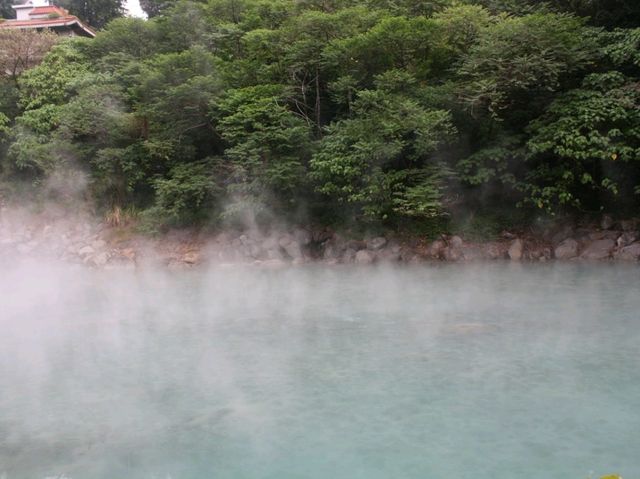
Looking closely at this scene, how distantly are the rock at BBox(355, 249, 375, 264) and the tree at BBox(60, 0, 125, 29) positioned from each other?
55.4ft

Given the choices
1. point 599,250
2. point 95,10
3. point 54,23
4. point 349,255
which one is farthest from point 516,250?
point 95,10

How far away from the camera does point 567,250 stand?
892 cm

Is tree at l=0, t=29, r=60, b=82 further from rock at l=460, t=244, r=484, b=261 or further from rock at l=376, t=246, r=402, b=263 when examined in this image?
rock at l=460, t=244, r=484, b=261

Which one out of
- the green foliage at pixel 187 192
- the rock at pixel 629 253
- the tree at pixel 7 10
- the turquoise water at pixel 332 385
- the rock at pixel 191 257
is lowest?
the turquoise water at pixel 332 385

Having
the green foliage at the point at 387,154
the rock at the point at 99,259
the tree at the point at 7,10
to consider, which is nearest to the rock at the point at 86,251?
the rock at the point at 99,259

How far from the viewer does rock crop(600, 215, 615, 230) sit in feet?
29.5

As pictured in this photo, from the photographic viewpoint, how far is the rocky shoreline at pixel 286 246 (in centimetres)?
894

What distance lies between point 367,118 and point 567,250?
3.59 m

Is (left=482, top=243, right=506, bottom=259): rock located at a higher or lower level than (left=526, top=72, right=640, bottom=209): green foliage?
lower

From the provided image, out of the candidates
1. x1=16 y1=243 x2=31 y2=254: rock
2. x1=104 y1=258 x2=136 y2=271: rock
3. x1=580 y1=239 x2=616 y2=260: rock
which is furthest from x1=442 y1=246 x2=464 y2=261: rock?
x1=16 y1=243 x2=31 y2=254: rock

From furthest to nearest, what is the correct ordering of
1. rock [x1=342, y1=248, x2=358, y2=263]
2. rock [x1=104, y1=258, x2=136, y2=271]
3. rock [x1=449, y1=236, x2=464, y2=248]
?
1. rock [x1=104, y1=258, x2=136, y2=271]
2. rock [x1=342, y1=248, x2=358, y2=263]
3. rock [x1=449, y1=236, x2=464, y2=248]

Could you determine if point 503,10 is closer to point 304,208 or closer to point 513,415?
point 304,208

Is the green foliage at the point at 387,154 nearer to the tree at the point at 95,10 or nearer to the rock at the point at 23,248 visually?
the rock at the point at 23,248

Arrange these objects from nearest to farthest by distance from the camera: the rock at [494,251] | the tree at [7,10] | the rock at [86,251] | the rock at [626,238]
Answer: the rock at [626,238], the rock at [494,251], the rock at [86,251], the tree at [7,10]
